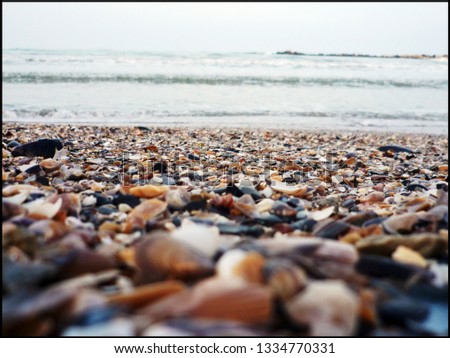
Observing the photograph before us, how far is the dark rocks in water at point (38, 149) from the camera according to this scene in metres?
4.21

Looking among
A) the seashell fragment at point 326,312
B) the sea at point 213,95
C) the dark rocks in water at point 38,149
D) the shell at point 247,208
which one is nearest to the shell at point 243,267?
the seashell fragment at point 326,312

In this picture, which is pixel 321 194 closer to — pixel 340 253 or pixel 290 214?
pixel 290 214

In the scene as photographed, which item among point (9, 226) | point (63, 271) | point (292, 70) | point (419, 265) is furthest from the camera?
point (292, 70)

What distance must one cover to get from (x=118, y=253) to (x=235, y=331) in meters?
0.61

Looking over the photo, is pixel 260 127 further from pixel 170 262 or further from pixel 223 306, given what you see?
pixel 223 306

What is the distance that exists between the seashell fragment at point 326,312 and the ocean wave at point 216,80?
1449 cm

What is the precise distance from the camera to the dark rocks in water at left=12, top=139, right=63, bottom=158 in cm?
421

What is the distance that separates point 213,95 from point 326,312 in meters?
12.9

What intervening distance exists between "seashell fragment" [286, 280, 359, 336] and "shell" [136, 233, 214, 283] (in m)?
0.31

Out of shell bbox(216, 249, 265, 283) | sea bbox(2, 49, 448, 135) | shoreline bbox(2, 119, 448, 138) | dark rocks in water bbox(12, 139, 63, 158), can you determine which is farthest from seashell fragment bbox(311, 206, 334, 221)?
sea bbox(2, 49, 448, 135)

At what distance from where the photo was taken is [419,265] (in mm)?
1543

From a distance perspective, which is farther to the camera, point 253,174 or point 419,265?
point 253,174

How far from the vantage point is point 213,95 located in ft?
45.1

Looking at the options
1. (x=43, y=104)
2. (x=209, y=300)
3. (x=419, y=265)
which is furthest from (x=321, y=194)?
(x=43, y=104)
